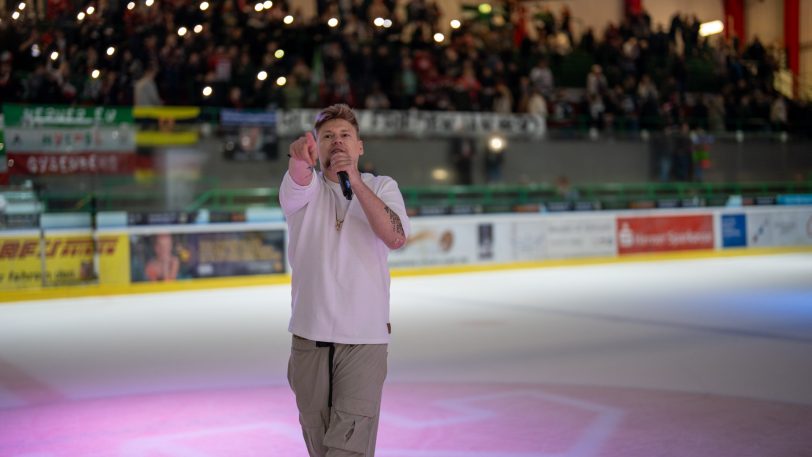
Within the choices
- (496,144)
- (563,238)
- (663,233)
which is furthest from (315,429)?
(663,233)

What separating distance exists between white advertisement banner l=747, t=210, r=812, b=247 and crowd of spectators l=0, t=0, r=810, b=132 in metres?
2.66

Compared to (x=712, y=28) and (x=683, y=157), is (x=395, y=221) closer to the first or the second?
(x=683, y=157)

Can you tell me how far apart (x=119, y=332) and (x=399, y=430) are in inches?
208

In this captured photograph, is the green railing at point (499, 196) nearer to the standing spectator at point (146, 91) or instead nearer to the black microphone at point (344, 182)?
the standing spectator at point (146, 91)

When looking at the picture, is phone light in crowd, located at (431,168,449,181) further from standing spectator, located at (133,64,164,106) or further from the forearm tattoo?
the forearm tattoo

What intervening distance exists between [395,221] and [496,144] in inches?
551

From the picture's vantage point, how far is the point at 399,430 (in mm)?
4930

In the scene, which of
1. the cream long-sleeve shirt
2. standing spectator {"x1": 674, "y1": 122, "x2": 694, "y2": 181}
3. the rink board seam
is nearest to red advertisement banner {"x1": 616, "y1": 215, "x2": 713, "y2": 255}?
the rink board seam

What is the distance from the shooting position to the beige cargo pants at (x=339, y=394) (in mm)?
2951

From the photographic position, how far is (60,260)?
1291 cm

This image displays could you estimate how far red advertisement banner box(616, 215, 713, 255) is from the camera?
17.7m

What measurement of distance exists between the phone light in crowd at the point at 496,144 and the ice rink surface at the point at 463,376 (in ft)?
16.4

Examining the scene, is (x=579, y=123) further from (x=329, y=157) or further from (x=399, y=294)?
(x=329, y=157)

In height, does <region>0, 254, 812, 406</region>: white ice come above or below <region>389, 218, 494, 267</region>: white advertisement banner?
below
